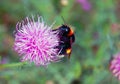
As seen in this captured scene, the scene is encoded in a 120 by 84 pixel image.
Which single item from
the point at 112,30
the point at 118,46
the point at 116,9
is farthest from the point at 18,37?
the point at 116,9

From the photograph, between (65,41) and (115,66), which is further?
(115,66)

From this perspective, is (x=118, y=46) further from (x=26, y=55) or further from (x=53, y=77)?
(x=26, y=55)

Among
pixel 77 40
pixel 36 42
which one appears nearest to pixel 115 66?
pixel 36 42

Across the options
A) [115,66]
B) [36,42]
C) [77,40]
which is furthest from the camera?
[77,40]

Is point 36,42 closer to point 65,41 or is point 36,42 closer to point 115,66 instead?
point 65,41

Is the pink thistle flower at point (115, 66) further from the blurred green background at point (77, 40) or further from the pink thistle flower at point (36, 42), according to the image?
the pink thistle flower at point (36, 42)

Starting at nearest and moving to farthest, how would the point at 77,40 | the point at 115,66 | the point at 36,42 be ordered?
the point at 36,42 → the point at 115,66 → the point at 77,40

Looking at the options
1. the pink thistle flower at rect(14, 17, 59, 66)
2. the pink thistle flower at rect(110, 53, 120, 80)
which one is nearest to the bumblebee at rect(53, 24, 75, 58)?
the pink thistle flower at rect(14, 17, 59, 66)

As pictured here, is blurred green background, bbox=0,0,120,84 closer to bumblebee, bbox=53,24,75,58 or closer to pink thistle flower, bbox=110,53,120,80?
pink thistle flower, bbox=110,53,120,80
